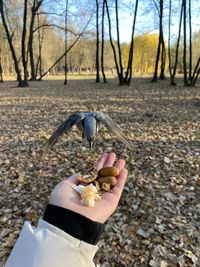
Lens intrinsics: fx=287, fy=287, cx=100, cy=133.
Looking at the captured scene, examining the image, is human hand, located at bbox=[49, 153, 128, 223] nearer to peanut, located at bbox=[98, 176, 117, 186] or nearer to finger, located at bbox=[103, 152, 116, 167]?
peanut, located at bbox=[98, 176, 117, 186]

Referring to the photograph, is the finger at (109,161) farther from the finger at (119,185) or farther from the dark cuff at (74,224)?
the dark cuff at (74,224)

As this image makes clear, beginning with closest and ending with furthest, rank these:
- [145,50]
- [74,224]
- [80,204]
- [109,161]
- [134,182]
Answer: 1. [74,224]
2. [80,204]
3. [109,161]
4. [134,182]
5. [145,50]

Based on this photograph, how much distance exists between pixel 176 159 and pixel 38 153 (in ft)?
7.56

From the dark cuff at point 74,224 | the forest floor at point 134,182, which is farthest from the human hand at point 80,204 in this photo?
the forest floor at point 134,182

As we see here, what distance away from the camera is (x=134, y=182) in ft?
12.7

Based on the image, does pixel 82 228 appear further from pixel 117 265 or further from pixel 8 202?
pixel 8 202

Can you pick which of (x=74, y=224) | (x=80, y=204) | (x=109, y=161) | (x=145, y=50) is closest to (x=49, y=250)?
(x=74, y=224)

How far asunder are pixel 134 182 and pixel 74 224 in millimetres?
2664

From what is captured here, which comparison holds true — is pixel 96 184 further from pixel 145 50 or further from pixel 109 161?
pixel 145 50

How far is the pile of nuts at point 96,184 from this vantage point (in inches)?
66.5

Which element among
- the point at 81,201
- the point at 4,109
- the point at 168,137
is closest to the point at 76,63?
the point at 4,109

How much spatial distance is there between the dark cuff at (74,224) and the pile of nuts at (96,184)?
0.31m

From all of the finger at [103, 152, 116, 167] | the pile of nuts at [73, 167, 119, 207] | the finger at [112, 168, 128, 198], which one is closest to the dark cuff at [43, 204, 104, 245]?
the pile of nuts at [73, 167, 119, 207]

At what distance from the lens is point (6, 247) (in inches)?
109
